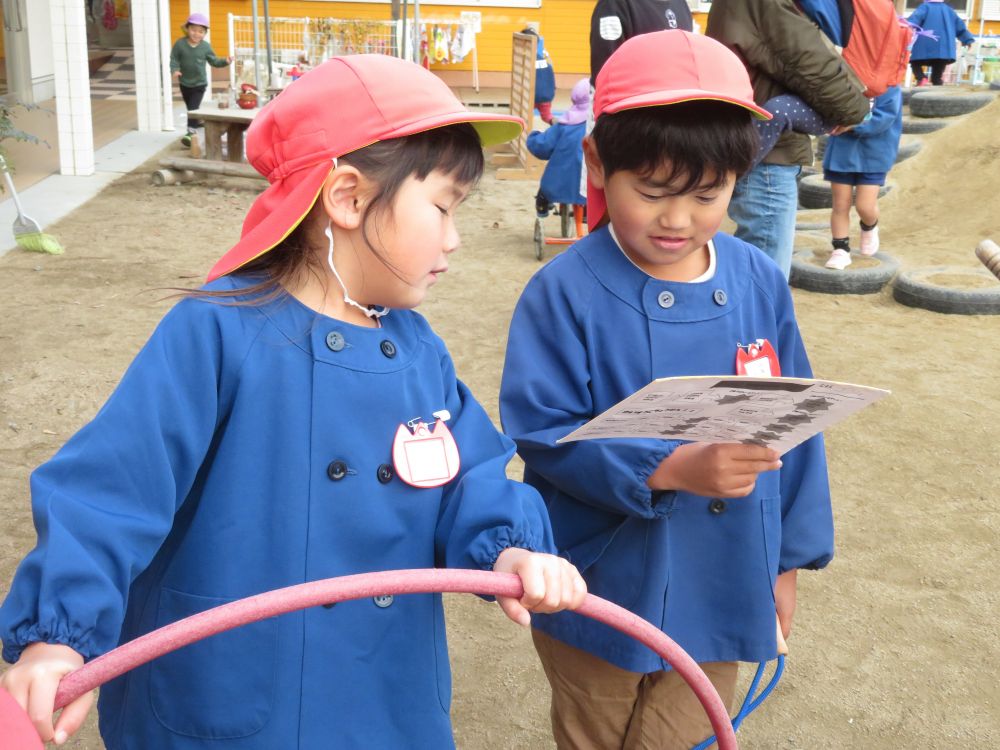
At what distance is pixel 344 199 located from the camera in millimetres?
1590

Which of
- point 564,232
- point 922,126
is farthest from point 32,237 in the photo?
point 922,126

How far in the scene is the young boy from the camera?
73.2 inches

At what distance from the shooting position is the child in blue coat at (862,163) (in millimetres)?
6484

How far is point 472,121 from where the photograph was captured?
1624 mm

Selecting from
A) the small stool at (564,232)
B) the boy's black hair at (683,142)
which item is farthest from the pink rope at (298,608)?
the small stool at (564,232)

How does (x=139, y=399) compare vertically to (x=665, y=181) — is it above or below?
below

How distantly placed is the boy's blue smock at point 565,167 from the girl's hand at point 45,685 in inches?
237

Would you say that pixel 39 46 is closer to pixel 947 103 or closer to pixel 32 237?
pixel 32 237

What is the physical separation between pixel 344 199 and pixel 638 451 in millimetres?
629

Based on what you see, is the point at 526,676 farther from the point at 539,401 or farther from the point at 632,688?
the point at 539,401

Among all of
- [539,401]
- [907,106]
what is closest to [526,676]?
[539,401]

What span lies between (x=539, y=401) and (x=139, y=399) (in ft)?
2.29

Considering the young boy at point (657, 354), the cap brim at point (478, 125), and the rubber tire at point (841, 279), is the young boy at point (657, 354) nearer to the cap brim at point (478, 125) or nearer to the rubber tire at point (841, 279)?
the cap brim at point (478, 125)

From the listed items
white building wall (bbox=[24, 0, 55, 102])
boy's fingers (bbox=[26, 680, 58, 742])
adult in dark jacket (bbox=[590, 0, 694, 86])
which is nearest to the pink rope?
boy's fingers (bbox=[26, 680, 58, 742])
